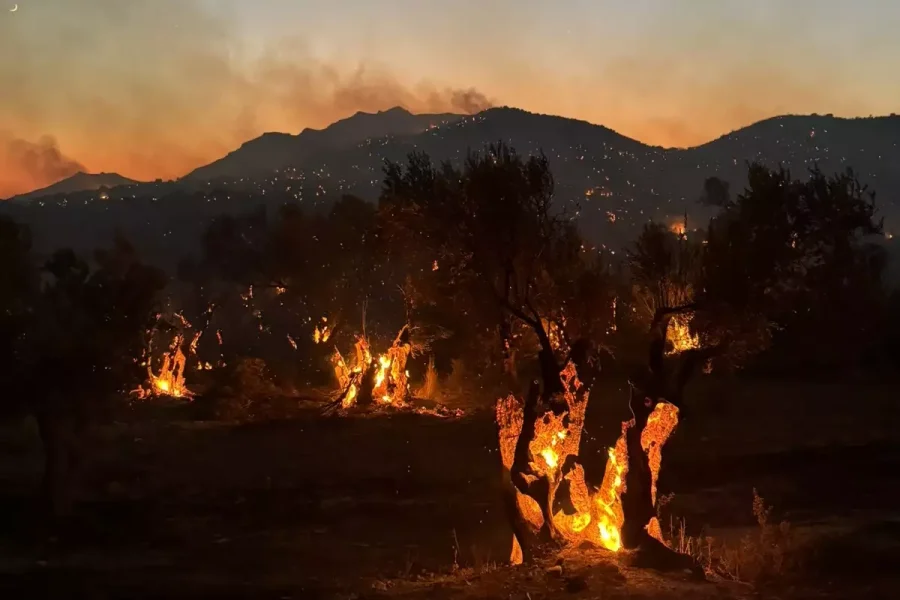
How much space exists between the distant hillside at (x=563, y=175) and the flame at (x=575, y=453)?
6566 centimetres

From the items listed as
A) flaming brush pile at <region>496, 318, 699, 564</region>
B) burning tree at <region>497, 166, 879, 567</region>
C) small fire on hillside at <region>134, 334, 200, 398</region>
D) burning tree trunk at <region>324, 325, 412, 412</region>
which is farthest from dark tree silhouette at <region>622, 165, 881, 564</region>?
small fire on hillside at <region>134, 334, 200, 398</region>

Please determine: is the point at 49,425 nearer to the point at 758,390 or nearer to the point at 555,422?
the point at 555,422

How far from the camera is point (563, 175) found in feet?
425

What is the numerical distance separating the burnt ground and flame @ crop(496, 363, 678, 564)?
949 mm

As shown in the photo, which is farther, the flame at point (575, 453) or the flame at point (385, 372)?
the flame at point (385, 372)

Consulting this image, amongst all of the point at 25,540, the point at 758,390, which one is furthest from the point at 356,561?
the point at 758,390

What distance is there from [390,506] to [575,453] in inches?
324

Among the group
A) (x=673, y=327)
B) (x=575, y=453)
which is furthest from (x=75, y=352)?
(x=673, y=327)

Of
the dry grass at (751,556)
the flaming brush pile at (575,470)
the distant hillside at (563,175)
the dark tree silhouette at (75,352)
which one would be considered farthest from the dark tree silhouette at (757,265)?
the distant hillside at (563,175)

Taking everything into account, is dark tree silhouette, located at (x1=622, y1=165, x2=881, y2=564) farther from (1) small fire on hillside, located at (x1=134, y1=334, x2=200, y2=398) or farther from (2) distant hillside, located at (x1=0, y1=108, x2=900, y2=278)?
(2) distant hillside, located at (x1=0, y1=108, x2=900, y2=278)

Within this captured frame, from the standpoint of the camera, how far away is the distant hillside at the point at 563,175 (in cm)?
9781

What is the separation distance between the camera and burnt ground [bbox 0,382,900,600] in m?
12.3

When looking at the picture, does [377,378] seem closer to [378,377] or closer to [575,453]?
[378,377]

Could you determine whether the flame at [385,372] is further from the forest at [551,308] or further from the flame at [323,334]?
the forest at [551,308]
